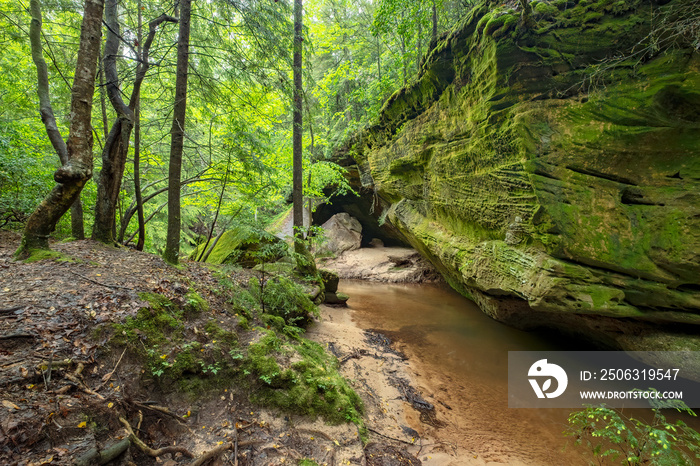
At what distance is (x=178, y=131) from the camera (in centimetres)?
581

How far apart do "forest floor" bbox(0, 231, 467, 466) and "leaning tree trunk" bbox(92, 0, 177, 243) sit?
1.53 meters

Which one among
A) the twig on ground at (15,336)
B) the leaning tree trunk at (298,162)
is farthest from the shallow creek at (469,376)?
the twig on ground at (15,336)

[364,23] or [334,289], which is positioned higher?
[364,23]

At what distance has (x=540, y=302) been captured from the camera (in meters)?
5.65

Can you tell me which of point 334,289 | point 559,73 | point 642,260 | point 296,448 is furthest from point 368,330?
point 559,73

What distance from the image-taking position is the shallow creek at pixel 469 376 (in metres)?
3.91

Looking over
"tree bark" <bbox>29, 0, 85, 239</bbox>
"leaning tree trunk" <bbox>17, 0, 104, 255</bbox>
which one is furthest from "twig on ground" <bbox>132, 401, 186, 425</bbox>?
"tree bark" <bbox>29, 0, 85, 239</bbox>

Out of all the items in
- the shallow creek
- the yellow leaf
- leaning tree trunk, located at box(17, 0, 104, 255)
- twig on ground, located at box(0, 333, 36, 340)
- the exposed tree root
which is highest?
leaning tree trunk, located at box(17, 0, 104, 255)

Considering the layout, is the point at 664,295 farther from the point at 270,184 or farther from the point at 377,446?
the point at 270,184

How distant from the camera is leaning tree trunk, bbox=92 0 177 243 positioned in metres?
5.80

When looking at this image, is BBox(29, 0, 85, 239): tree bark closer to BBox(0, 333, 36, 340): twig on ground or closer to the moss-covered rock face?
BBox(0, 333, 36, 340): twig on ground

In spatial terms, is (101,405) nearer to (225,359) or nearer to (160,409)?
(160,409)

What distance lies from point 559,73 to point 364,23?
42.1ft

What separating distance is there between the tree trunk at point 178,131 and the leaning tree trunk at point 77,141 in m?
1.38
